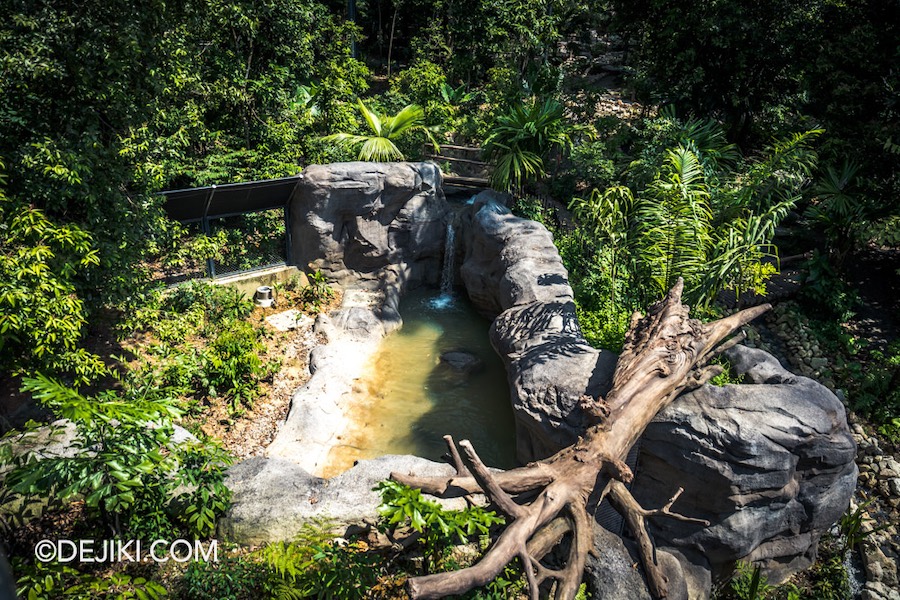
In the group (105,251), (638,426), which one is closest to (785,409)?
(638,426)

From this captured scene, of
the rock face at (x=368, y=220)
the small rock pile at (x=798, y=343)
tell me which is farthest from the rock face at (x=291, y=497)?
the small rock pile at (x=798, y=343)

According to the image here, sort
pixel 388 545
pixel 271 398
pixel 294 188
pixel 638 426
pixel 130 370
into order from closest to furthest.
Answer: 1. pixel 388 545
2. pixel 638 426
3. pixel 130 370
4. pixel 271 398
5. pixel 294 188

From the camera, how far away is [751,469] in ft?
17.7

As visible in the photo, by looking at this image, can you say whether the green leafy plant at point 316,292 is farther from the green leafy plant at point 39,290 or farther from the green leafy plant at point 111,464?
the green leafy plant at point 111,464

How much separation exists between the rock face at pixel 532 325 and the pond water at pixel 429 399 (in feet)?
2.50

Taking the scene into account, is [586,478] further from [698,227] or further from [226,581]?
[698,227]

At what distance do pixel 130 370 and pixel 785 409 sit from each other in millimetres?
7523

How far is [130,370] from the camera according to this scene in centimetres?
743

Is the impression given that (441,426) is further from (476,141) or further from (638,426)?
(476,141)

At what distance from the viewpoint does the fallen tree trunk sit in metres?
3.91

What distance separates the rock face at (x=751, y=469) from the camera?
5422mm

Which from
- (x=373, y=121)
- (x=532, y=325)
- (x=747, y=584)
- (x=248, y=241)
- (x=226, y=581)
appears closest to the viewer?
(x=226, y=581)

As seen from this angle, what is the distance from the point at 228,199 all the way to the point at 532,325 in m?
5.48

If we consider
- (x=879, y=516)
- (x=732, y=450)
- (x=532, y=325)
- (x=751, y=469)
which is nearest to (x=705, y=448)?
(x=732, y=450)
